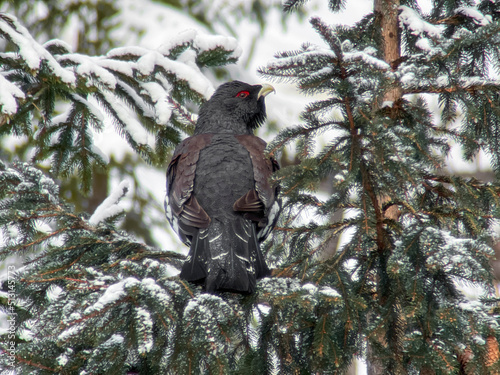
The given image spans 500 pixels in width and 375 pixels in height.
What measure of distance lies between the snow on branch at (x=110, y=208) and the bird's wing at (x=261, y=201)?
2.99 ft

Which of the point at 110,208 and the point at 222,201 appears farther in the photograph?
the point at 110,208

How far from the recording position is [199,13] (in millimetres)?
8438

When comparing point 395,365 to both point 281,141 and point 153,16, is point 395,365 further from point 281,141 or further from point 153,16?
point 153,16

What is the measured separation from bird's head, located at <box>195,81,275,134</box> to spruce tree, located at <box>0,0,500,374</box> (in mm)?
1046

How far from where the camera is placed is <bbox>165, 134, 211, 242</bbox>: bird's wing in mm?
3100

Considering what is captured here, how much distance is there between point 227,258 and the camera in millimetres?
2738

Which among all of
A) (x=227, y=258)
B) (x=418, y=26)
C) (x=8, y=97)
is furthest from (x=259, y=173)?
(x=8, y=97)

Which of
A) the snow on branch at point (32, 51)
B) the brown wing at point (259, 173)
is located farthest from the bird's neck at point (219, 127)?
the snow on branch at point (32, 51)

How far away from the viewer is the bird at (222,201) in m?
2.67

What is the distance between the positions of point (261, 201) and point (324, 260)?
2.11 feet

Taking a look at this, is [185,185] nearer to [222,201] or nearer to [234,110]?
[222,201]

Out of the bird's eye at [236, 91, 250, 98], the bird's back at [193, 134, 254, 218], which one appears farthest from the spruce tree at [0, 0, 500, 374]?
the bird's eye at [236, 91, 250, 98]

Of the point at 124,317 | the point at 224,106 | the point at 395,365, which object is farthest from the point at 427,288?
the point at 224,106

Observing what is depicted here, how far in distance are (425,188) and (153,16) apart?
251 inches
